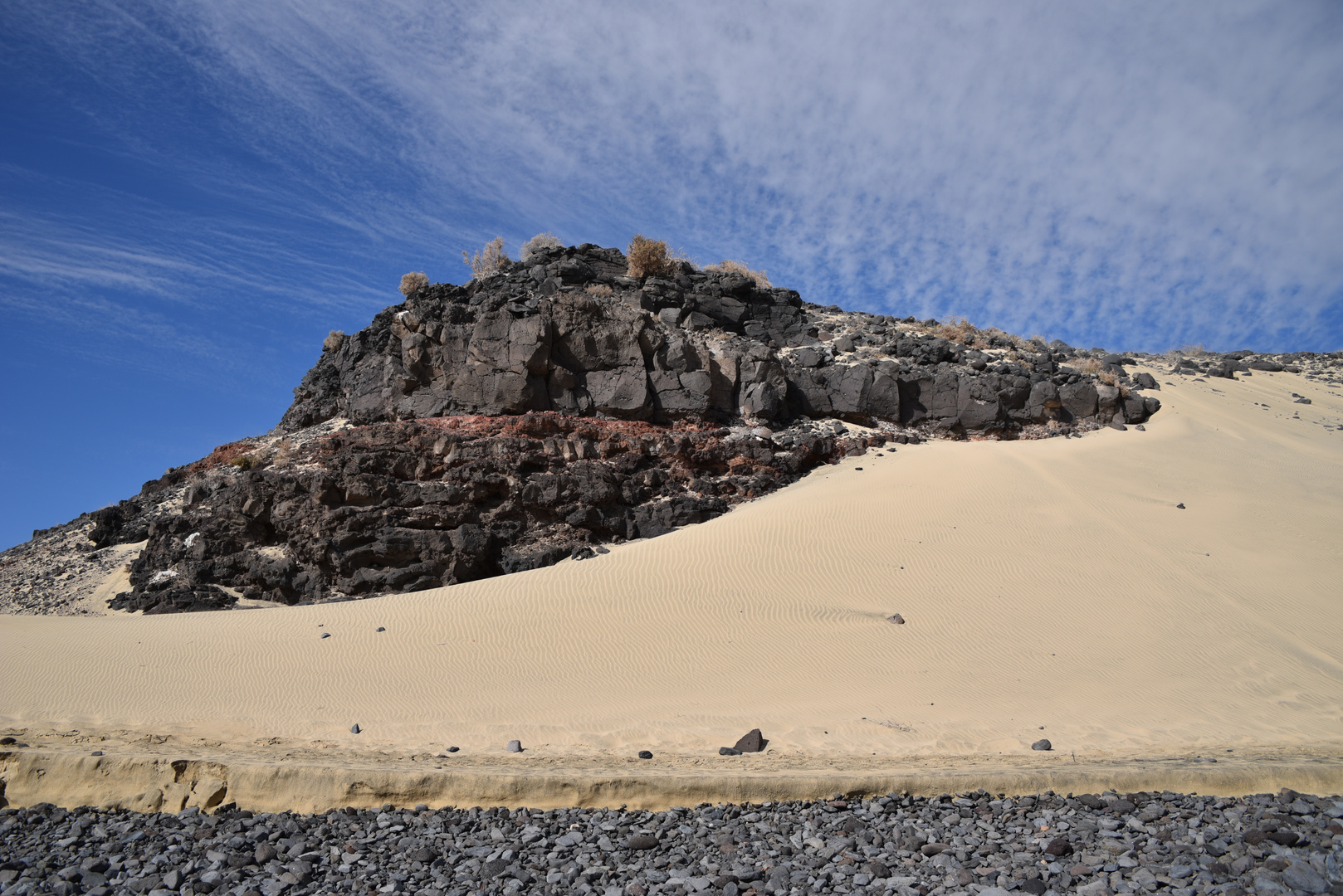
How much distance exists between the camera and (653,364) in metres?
17.3

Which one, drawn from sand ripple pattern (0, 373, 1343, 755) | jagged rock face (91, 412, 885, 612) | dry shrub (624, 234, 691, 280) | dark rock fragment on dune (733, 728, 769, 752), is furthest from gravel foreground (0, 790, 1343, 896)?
dry shrub (624, 234, 691, 280)

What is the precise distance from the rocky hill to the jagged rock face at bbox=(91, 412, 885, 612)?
0.04 m

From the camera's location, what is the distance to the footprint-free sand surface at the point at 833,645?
796 cm

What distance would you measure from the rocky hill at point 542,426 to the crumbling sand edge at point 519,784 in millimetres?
5887

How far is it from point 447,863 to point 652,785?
1760 mm

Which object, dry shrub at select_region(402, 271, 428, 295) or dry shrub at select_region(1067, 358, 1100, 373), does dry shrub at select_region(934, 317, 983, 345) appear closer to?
dry shrub at select_region(1067, 358, 1100, 373)

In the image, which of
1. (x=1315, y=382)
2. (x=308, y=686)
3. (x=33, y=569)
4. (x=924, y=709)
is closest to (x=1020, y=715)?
(x=924, y=709)

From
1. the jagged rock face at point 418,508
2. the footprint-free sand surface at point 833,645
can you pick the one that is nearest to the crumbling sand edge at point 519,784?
the footprint-free sand surface at point 833,645

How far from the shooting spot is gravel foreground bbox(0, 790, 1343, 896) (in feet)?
15.1

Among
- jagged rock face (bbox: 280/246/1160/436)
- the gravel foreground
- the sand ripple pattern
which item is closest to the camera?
the gravel foreground

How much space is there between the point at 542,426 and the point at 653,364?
3.44 metres

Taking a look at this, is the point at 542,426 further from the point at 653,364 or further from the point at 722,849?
the point at 722,849

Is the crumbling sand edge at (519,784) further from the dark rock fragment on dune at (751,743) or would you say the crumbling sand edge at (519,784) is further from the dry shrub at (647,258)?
the dry shrub at (647,258)

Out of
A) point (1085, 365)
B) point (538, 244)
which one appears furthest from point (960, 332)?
point (538, 244)
